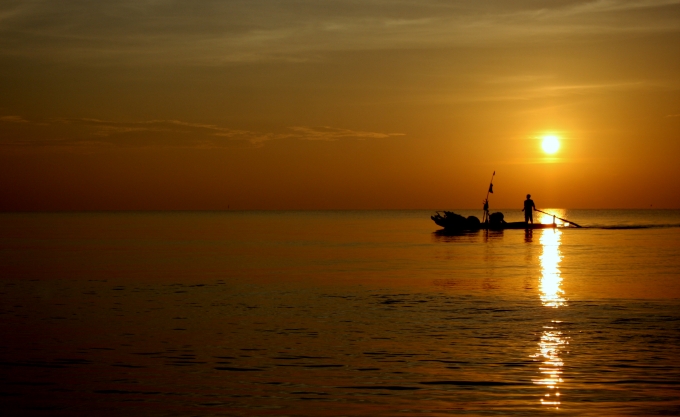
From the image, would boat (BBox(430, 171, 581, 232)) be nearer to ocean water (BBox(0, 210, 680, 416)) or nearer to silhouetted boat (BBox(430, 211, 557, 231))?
silhouetted boat (BBox(430, 211, 557, 231))

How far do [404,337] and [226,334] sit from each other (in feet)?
12.0

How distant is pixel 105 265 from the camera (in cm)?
3158

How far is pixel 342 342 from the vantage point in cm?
1380

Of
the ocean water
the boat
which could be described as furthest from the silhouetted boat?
the ocean water

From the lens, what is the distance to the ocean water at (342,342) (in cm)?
980

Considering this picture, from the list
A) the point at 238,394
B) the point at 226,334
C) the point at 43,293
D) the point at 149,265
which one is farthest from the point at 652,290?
the point at 149,265

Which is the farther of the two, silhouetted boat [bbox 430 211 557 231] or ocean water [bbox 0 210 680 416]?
silhouetted boat [bbox 430 211 557 231]

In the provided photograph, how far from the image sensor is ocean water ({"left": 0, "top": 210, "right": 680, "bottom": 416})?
32.1 ft

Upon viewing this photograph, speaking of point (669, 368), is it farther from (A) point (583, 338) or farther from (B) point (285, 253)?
(B) point (285, 253)

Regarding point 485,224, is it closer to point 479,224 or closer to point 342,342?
point 479,224

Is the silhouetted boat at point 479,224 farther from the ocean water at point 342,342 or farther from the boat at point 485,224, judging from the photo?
the ocean water at point 342,342

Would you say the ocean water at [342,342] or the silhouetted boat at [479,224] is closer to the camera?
the ocean water at [342,342]

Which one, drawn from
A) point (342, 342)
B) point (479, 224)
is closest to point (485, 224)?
point (479, 224)

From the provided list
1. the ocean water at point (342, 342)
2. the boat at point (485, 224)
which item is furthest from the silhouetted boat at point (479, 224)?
the ocean water at point (342, 342)
